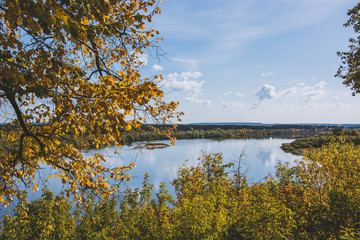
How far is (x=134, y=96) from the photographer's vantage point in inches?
85.6

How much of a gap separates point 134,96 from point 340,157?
11060 millimetres

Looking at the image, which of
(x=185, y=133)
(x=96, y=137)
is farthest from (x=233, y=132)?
(x=96, y=137)

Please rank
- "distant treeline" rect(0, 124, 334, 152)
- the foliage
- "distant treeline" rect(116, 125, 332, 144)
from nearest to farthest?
1. "distant treeline" rect(0, 124, 334, 152)
2. the foliage
3. "distant treeline" rect(116, 125, 332, 144)

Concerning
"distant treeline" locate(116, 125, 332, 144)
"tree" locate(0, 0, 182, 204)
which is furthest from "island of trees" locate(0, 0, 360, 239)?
"distant treeline" locate(116, 125, 332, 144)

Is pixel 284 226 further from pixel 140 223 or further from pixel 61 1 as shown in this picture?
pixel 61 1

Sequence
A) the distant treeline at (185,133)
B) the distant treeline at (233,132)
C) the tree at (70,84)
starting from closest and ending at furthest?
the tree at (70,84) → the distant treeline at (185,133) → the distant treeline at (233,132)

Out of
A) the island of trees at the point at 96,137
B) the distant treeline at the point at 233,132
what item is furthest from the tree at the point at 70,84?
the distant treeline at the point at 233,132

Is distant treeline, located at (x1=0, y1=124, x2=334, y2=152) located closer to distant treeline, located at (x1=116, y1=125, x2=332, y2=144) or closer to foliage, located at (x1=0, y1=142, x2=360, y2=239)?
distant treeline, located at (x1=116, y1=125, x2=332, y2=144)

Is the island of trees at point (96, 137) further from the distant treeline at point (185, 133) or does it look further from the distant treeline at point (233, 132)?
the distant treeline at point (233, 132)

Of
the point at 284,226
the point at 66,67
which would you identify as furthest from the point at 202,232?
the point at 66,67

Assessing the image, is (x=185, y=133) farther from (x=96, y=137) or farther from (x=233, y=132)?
(x=96, y=137)

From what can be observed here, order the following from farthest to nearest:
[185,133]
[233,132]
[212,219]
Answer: [233,132] → [185,133] → [212,219]

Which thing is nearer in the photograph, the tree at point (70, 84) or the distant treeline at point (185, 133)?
the tree at point (70, 84)

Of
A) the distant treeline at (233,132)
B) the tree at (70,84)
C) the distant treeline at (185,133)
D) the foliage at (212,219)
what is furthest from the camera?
the distant treeline at (233,132)
